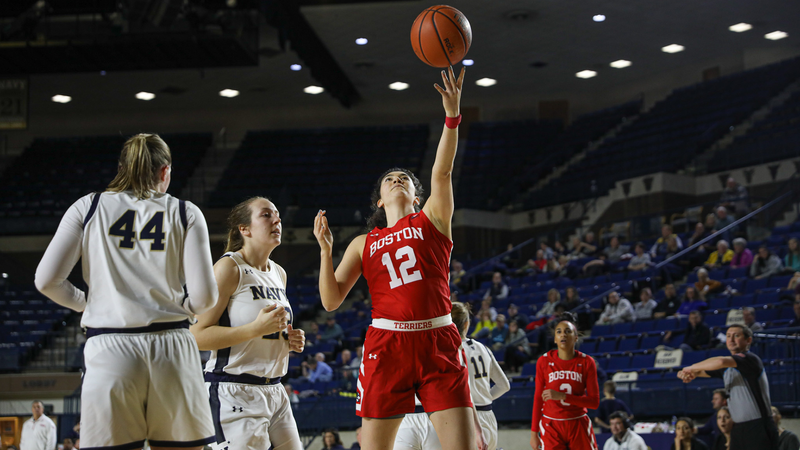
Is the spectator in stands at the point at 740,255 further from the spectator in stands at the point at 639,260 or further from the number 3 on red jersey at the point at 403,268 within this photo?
the number 3 on red jersey at the point at 403,268

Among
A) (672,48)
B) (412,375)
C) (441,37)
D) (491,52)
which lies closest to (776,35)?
(672,48)

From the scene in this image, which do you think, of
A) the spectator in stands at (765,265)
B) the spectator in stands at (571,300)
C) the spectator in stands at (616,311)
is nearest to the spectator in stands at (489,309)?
the spectator in stands at (571,300)

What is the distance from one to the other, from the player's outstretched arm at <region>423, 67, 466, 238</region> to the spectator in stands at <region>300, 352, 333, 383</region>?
9458 mm

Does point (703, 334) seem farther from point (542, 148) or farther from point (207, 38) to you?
point (542, 148)

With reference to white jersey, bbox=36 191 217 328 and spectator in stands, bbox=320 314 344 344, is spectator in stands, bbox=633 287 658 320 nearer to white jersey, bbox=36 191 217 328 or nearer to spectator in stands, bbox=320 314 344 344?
spectator in stands, bbox=320 314 344 344

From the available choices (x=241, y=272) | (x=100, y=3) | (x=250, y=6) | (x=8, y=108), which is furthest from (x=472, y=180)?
(x=241, y=272)

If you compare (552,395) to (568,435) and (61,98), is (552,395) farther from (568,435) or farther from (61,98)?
(61,98)

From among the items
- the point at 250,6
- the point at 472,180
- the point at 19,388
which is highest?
the point at 250,6

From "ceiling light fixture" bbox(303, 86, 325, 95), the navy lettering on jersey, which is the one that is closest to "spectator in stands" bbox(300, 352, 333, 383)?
the navy lettering on jersey

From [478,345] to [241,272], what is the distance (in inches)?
97.2

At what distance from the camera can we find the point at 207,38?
15031 millimetres

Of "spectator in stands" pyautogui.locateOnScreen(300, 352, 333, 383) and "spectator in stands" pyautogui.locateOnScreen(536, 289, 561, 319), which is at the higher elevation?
"spectator in stands" pyautogui.locateOnScreen(536, 289, 561, 319)

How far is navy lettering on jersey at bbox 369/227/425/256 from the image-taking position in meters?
3.70

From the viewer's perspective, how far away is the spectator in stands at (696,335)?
9.88 metres
